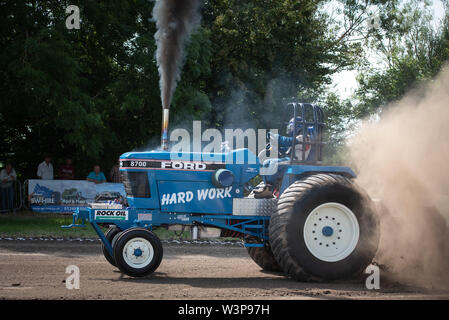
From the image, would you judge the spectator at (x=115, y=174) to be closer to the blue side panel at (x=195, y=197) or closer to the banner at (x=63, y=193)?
the banner at (x=63, y=193)

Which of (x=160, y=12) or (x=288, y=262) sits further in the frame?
(x=160, y=12)

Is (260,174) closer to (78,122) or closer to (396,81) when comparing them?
(78,122)

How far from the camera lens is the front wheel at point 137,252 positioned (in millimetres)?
7730

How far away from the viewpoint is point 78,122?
14.9m

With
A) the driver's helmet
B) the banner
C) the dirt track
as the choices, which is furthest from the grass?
the driver's helmet

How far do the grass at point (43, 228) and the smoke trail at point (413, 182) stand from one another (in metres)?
4.22

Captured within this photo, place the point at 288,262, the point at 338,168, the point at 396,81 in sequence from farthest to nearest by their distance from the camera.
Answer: the point at 396,81 < the point at 338,168 < the point at 288,262

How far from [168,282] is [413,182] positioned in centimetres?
430

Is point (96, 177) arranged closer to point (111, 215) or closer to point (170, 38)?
point (170, 38)

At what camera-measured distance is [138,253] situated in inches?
306

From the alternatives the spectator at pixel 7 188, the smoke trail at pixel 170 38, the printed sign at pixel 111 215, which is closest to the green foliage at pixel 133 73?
the spectator at pixel 7 188

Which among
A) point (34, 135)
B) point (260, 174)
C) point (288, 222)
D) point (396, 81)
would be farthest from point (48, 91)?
point (396, 81)

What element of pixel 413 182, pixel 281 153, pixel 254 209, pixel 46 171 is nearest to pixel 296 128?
pixel 281 153
